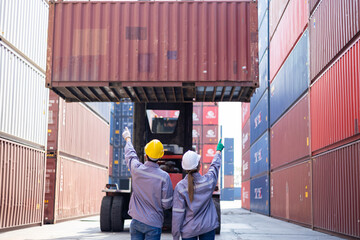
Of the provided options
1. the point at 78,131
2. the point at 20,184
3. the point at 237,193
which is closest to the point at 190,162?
the point at 20,184

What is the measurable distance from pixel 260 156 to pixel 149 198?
75.5ft

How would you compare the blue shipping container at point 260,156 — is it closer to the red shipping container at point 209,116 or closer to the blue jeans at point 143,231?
the red shipping container at point 209,116

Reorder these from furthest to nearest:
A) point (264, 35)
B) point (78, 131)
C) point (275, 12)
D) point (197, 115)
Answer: point (197, 115)
point (264, 35)
point (275, 12)
point (78, 131)

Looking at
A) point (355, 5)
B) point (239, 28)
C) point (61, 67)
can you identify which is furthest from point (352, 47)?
point (61, 67)

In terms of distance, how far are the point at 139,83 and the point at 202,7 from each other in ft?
8.41

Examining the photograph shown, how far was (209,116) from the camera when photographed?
37969mm

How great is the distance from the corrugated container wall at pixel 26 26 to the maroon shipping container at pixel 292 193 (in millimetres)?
9271

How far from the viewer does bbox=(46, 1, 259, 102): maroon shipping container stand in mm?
11406

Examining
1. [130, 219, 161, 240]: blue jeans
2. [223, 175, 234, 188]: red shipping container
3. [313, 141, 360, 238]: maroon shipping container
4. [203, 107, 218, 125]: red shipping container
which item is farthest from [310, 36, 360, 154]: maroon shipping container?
[223, 175, 234, 188]: red shipping container

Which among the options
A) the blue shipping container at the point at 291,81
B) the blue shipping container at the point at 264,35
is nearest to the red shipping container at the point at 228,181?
the blue shipping container at the point at 264,35

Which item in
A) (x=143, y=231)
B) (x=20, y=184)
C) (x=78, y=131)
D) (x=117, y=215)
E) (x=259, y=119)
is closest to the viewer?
(x=143, y=231)

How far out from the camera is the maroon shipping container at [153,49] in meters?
11.4

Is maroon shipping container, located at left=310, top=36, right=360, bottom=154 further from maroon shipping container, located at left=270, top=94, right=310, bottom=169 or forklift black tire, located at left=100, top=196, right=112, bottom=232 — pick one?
forklift black tire, located at left=100, top=196, right=112, bottom=232

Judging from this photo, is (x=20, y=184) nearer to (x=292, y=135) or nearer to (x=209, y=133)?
(x=292, y=135)
